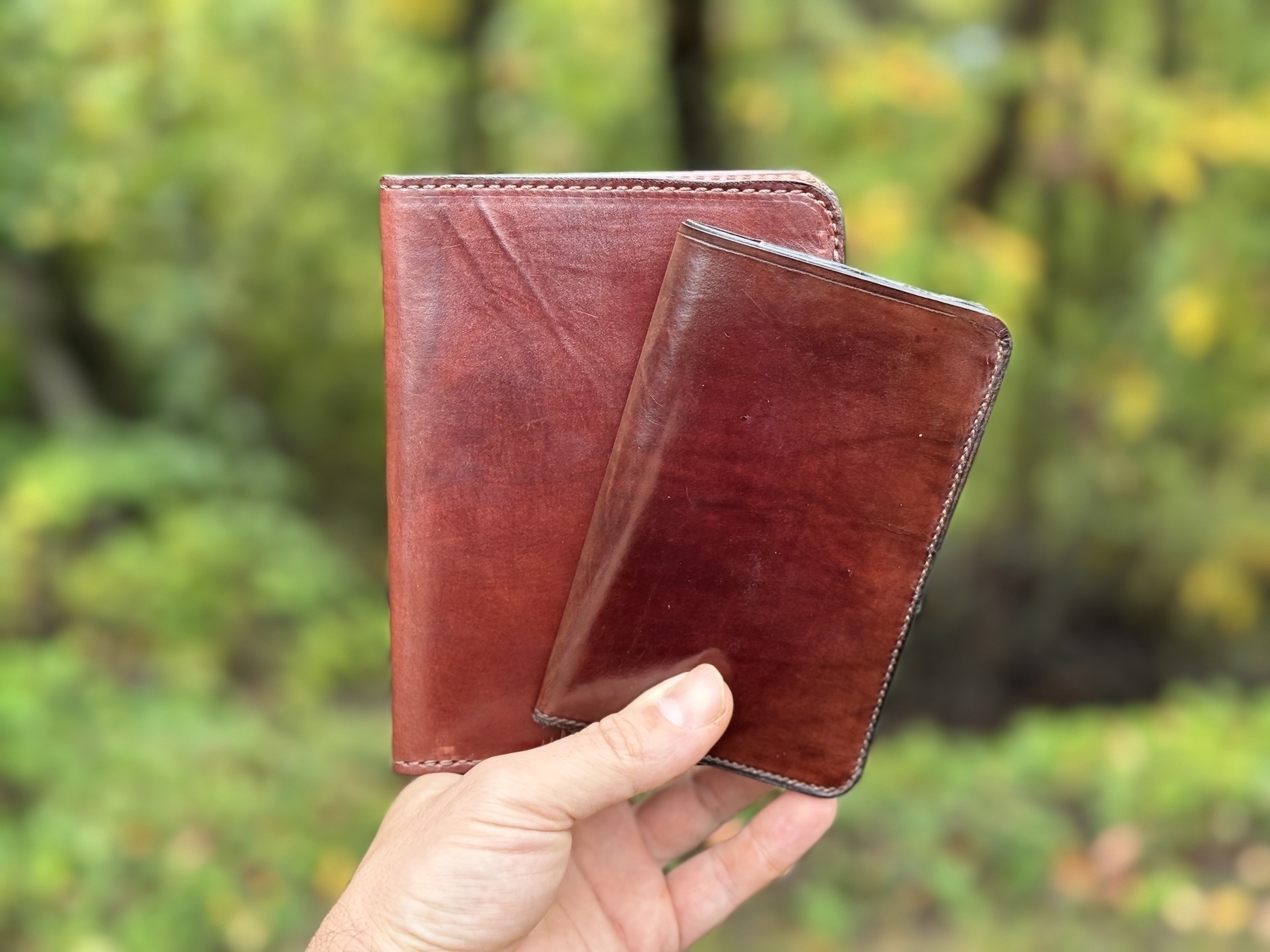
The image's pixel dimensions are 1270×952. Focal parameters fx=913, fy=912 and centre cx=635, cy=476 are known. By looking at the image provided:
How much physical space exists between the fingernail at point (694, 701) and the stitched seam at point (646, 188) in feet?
2.29

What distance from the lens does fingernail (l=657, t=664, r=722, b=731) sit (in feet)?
4.60

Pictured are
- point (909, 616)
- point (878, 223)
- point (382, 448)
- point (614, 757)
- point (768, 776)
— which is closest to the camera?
point (614, 757)

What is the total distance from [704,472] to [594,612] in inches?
11.0

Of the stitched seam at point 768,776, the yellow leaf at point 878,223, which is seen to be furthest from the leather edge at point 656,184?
the yellow leaf at point 878,223

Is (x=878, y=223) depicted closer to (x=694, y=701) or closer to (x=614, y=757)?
(x=694, y=701)

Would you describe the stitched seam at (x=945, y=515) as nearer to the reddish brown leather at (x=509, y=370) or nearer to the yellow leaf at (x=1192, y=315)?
the reddish brown leather at (x=509, y=370)

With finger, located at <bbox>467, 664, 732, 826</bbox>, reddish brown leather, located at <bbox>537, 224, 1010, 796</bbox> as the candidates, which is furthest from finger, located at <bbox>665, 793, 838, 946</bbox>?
finger, located at <bbox>467, 664, 732, 826</bbox>

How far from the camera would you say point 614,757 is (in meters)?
1.38

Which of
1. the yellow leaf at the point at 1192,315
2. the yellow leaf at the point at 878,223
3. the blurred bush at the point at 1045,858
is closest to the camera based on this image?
the blurred bush at the point at 1045,858

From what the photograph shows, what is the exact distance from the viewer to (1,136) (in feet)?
10.5

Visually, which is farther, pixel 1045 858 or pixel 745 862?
pixel 1045 858

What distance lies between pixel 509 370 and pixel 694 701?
0.60 meters

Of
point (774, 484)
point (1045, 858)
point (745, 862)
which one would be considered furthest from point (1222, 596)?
point (774, 484)

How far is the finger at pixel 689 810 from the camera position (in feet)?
6.30
